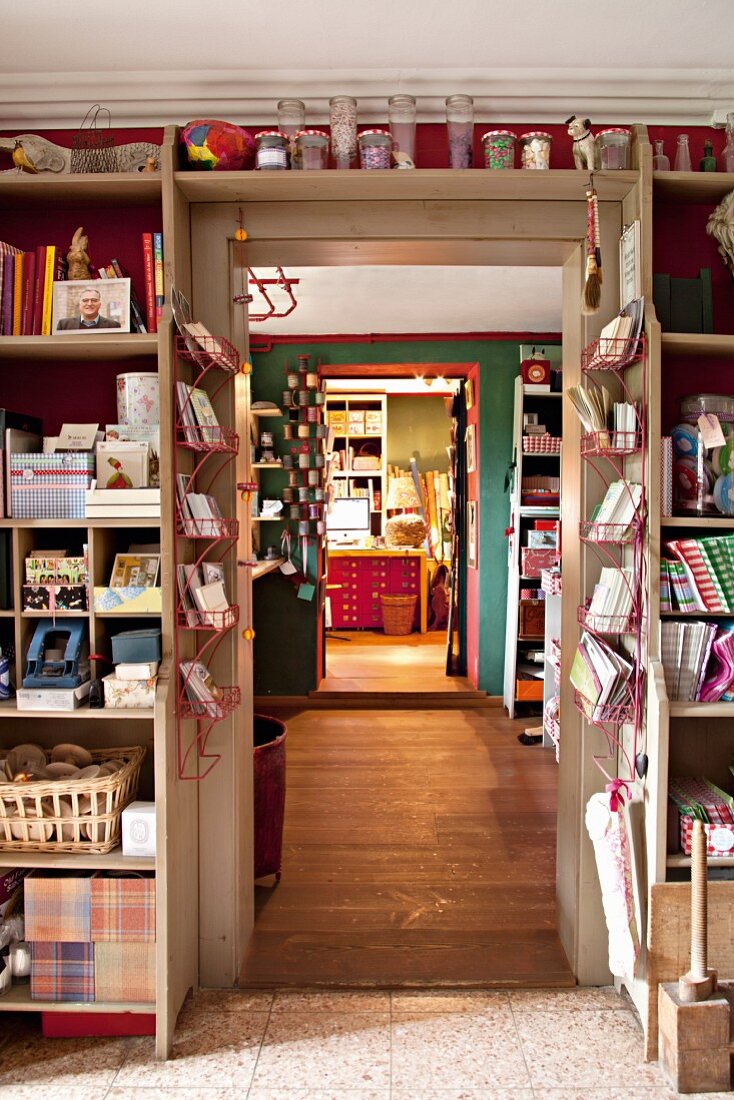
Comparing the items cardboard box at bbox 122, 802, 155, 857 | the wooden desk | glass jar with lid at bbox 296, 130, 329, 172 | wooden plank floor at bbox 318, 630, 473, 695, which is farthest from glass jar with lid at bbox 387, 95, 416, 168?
the wooden desk

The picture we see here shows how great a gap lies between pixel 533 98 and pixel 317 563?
402 cm

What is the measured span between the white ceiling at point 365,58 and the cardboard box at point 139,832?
219cm

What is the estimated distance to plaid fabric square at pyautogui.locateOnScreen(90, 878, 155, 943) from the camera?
226cm

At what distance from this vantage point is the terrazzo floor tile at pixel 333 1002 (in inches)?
96.0

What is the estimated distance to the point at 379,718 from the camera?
19.0 ft

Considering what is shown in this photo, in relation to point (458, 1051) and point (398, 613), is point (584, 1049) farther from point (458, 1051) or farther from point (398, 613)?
point (398, 613)

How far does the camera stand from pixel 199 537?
7.80ft

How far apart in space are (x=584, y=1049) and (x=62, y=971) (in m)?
1.46

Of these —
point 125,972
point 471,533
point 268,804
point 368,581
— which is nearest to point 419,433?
point 368,581

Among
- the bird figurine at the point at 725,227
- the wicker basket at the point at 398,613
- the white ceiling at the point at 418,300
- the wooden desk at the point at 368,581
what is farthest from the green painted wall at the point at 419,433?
the bird figurine at the point at 725,227

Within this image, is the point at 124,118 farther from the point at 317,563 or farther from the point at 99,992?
the point at 317,563

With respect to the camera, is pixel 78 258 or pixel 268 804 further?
pixel 268 804

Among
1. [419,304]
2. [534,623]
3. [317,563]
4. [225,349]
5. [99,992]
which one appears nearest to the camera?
[99,992]

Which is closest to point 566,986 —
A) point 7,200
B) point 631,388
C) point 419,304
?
point 631,388
